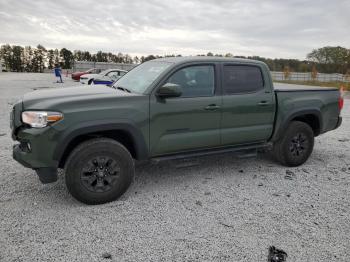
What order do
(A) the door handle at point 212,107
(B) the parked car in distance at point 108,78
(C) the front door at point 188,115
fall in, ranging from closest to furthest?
(C) the front door at point 188,115, (A) the door handle at point 212,107, (B) the parked car in distance at point 108,78

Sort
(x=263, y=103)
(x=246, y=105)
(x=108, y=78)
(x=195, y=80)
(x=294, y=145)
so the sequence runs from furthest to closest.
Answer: (x=108, y=78), (x=294, y=145), (x=263, y=103), (x=246, y=105), (x=195, y=80)

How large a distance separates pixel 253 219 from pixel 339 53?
8346 cm

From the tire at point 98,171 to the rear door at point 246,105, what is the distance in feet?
5.06

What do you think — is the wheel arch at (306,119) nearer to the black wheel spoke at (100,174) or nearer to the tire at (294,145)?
the tire at (294,145)

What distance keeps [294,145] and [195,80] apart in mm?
2178

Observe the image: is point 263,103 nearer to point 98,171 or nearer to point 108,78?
point 98,171

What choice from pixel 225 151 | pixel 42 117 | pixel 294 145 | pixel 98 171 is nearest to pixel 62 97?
pixel 42 117

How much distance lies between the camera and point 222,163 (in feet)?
17.5

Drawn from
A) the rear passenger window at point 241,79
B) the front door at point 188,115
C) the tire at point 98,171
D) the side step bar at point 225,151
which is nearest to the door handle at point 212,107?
the front door at point 188,115

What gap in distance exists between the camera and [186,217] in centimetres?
346

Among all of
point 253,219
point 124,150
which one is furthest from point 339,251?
point 124,150

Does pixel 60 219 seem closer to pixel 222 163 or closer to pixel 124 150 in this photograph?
pixel 124 150

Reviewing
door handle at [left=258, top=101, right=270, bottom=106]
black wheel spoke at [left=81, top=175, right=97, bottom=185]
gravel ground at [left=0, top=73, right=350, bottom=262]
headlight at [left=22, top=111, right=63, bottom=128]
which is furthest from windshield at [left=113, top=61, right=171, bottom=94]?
door handle at [left=258, top=101, right=270, bottom=106]

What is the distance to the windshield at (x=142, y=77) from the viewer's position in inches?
160
